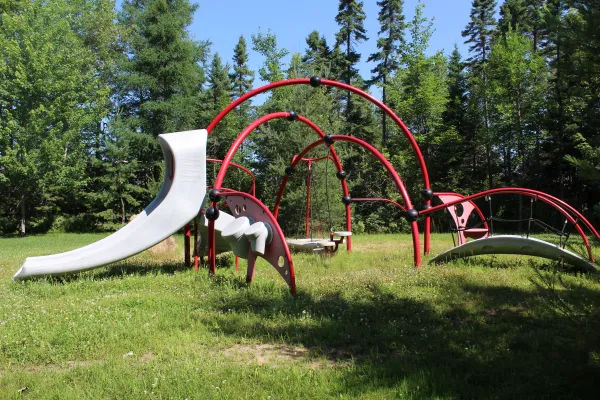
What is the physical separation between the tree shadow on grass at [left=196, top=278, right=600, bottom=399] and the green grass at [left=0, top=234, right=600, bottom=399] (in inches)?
0.5

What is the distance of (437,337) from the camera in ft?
13.5

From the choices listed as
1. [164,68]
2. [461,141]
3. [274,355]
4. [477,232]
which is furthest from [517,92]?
[274,355]

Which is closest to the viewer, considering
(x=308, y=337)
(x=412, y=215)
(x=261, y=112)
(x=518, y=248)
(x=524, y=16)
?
(x=308, y=337)

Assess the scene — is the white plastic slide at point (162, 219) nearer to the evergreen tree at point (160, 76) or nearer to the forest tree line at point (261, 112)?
the forest tree line at point (261, 112)

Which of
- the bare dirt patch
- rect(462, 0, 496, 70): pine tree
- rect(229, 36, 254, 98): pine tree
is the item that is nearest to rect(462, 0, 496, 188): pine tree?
rect(462, 0, 496, 70): pine tree

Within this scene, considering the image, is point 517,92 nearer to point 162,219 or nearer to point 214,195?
point 214,195

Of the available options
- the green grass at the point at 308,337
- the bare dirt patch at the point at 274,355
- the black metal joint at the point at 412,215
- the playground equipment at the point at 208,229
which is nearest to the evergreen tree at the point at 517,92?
the playground equipment at the point at 208,229

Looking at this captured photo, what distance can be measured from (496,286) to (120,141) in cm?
2329

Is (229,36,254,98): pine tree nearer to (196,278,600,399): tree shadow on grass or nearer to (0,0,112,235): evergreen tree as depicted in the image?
(0,0,112,235): evergreen tree

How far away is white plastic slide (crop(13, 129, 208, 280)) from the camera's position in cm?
698

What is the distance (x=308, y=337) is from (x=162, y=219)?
152 inches

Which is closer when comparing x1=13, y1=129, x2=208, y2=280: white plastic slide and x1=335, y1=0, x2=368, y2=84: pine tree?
x1=13, y1=129, x2=208, y2=280: white plastic slide

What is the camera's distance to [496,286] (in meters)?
6.12

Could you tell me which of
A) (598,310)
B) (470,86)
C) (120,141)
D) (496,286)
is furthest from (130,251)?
(470,86)
